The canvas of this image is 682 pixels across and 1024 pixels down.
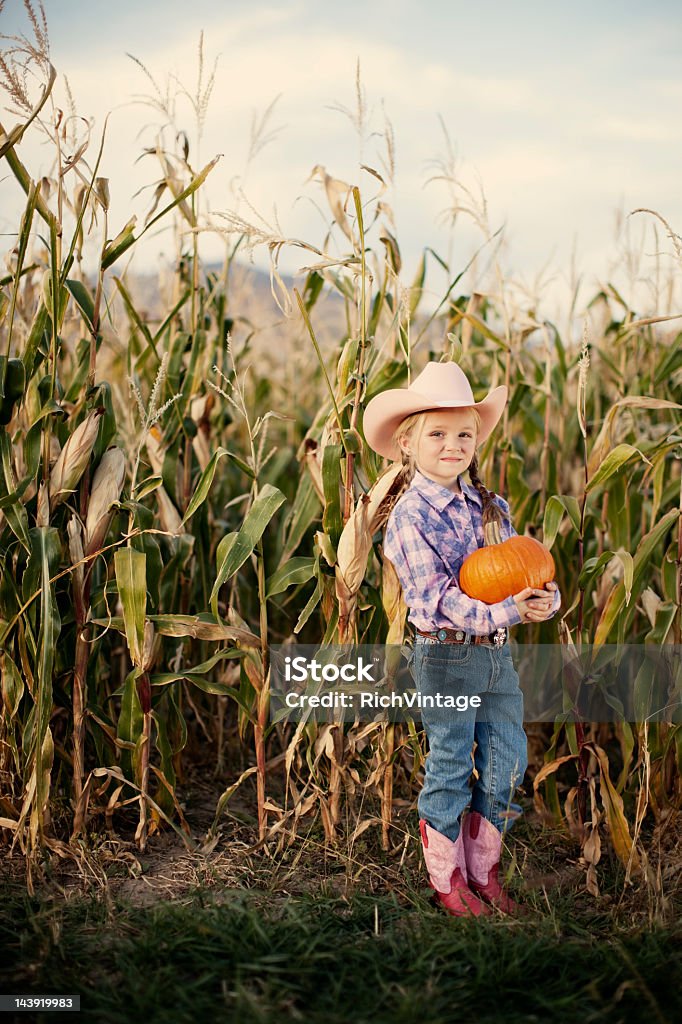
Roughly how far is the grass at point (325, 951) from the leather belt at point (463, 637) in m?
0.76

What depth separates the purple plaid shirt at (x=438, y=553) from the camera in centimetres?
227

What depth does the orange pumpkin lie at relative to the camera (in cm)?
224

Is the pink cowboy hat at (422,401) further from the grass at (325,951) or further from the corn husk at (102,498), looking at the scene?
the grass at (325,951)

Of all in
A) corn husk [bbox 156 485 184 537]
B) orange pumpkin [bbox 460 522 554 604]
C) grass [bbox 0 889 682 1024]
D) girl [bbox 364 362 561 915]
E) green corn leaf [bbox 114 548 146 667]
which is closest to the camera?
grass [bbox 0 889 682 1024]

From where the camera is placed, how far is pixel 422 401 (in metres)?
2.40

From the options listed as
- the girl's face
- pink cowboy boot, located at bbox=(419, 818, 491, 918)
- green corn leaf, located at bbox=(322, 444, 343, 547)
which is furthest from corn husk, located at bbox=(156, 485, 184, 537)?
pink cowboy boot, located at bbox=(419, 818, 491, 918)

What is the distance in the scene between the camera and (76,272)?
3.44 metres

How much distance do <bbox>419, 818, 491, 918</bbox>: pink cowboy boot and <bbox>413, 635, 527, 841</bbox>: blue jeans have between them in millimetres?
30

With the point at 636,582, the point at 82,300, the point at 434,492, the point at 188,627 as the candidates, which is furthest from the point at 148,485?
the point at 636,582

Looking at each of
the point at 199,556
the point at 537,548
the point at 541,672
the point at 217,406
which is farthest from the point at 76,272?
the point at 541,672

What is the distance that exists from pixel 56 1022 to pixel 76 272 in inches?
106

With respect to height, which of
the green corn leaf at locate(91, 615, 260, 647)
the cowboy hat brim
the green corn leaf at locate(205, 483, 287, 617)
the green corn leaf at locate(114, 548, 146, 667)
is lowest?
the green corn leaf at locate(91, 615, 260, 647)

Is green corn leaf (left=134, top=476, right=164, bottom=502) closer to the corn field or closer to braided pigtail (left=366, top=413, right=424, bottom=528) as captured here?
the corn field

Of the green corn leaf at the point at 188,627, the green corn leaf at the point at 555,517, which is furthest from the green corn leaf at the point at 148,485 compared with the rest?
the green corn leaf at the point at 555,517
